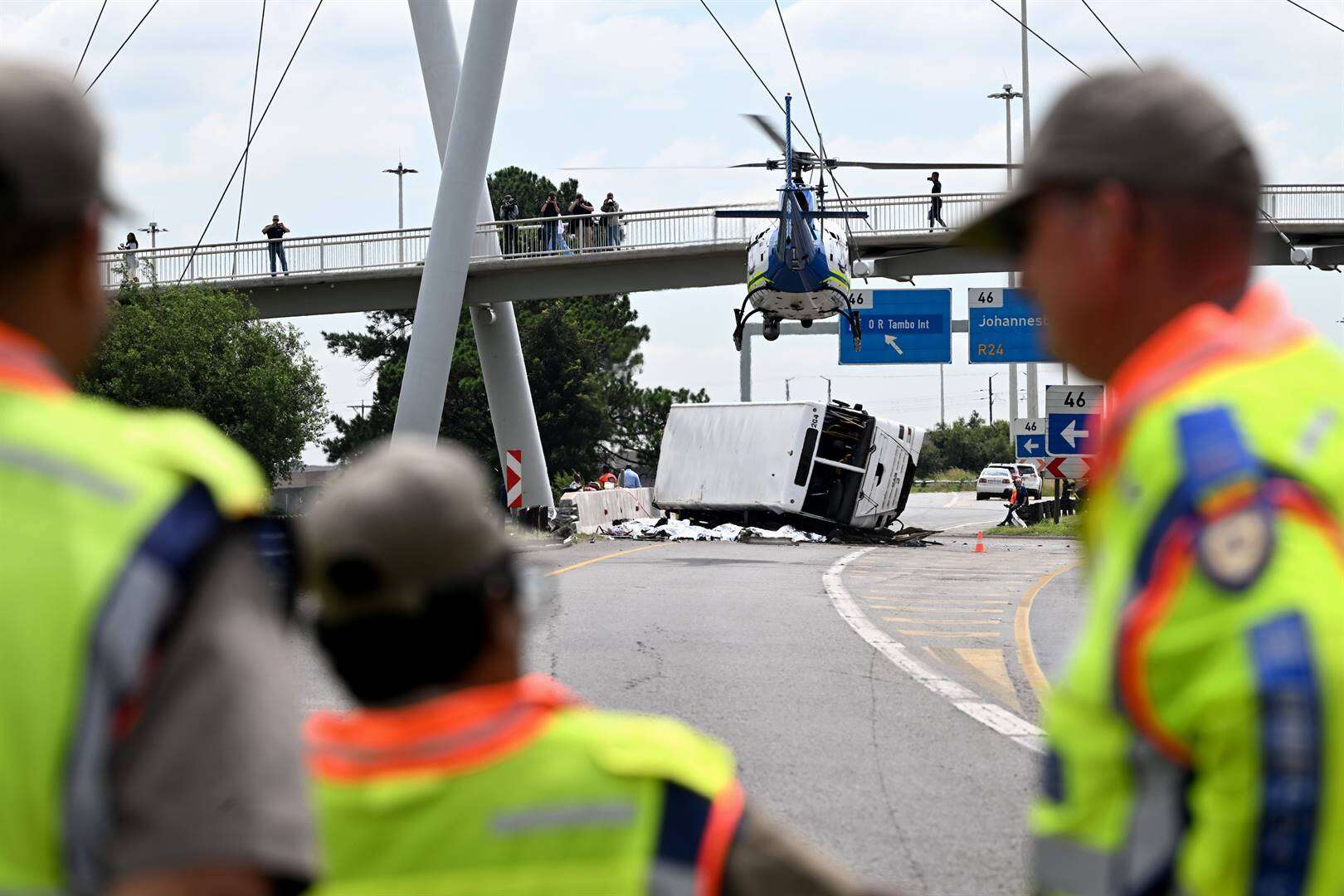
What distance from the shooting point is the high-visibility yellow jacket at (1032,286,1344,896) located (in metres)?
1.61

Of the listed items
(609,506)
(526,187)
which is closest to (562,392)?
(526,187)

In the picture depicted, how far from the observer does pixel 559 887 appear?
181 cm

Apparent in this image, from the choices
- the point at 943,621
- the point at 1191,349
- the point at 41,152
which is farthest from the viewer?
the point at 943,621

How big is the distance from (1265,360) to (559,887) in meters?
0.92

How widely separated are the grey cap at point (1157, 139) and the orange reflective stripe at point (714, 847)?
2.63 feet

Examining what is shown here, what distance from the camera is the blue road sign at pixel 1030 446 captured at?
3562 cm

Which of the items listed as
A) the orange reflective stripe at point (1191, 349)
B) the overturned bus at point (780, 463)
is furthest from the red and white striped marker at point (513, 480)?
the orange reflective stripe at point (1191, 349)

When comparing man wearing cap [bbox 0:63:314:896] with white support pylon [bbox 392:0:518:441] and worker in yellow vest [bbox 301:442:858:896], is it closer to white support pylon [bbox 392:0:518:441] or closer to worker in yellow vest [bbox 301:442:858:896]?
worker in yellow vest [bbox 301:442:858:896]

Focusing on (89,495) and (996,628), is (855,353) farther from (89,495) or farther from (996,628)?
(89,495)

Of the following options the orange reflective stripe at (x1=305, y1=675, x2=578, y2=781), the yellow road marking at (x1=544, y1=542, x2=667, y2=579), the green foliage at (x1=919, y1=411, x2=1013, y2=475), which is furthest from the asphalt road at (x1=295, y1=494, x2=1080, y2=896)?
the green foliage at (x1=919, y1=411, x2=1013, y2=475)

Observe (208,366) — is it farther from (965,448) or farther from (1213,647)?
(965,448)

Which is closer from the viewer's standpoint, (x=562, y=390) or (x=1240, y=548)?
(x=1240, y=548)

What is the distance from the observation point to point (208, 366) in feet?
141

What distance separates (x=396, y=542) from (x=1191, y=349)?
2.84 feet
